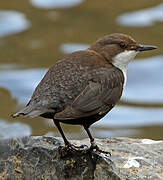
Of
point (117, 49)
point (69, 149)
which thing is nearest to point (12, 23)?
point (117, 49)

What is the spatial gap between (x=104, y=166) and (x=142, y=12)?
23.2 ft

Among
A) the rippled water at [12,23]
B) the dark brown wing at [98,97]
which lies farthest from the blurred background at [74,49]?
the dark brown wing at [98,97]

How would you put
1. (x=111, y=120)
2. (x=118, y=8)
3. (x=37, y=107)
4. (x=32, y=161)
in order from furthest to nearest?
(x=118, y=8) < (x=111, y=120) < (x=32, y=161) < (x=37, y=107)

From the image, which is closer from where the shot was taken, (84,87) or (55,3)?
(84,87)

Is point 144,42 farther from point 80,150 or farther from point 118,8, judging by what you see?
point 80,150

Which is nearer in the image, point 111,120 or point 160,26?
point 111,120

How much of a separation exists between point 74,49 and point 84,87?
208 inches

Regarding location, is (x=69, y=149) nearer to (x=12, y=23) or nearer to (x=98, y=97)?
(x=98, y=97)

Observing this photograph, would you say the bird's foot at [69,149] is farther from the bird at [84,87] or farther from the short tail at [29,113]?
the short tail at [29,113]

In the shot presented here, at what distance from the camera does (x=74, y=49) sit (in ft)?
32.9

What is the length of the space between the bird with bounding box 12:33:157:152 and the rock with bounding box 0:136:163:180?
0.12 meters

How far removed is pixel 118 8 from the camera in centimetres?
1153

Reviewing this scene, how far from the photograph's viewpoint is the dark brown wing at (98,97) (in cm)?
458

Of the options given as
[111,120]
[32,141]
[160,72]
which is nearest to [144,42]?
[160,72]
